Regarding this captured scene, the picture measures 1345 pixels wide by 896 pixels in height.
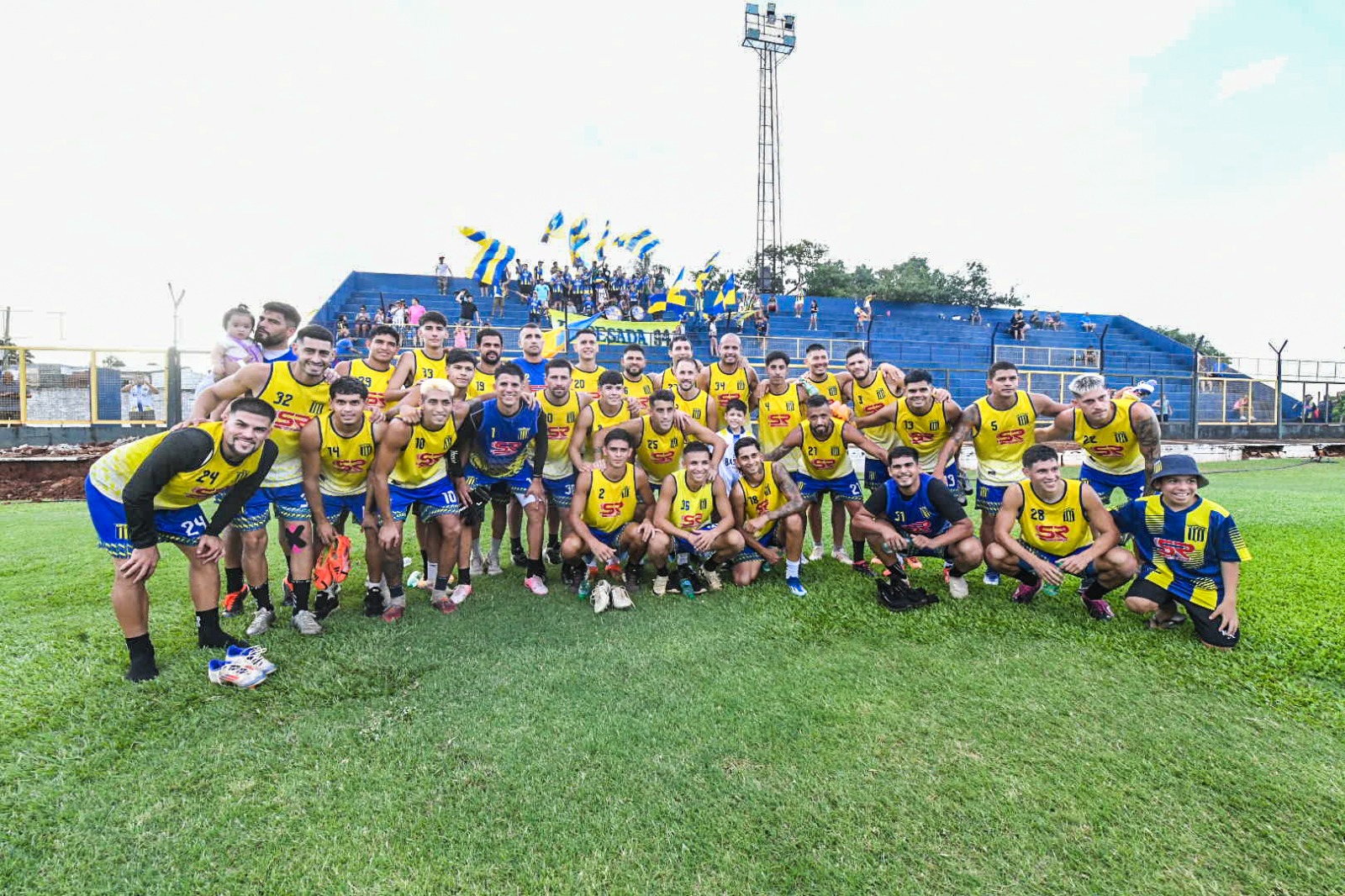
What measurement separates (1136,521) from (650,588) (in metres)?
3.40

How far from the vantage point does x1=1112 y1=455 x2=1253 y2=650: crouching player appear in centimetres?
354

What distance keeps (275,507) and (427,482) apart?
0.99m

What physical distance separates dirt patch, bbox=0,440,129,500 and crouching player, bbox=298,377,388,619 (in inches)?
374

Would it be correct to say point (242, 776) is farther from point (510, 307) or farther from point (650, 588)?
point (510, 307)

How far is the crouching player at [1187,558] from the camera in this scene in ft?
11.6

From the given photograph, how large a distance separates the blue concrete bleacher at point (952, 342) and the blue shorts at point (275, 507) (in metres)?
9.58

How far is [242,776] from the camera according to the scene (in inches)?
95.7

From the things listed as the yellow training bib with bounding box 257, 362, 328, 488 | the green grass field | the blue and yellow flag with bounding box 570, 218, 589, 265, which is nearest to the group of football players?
the yellow training bib with bounding box 257, 362, 328, 488

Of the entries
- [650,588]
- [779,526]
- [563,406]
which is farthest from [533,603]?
[779,526]

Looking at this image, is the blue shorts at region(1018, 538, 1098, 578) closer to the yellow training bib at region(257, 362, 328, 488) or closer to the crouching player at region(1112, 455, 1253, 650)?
the crouching player at region(1112, 455, 1253, 650)

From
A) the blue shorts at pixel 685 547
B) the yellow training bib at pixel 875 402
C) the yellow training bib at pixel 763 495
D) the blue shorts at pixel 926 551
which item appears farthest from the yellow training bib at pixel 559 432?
the blue shorts at pixel 926 551

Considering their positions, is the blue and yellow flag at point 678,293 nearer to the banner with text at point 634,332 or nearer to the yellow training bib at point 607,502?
the banner with text at point 634,332

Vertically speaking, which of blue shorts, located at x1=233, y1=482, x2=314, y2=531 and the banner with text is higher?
the banner with text

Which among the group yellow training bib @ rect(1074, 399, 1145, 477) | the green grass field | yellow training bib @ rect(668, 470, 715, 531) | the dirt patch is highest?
yellow training bib @ rect(1074, 399, 1145, 477)
